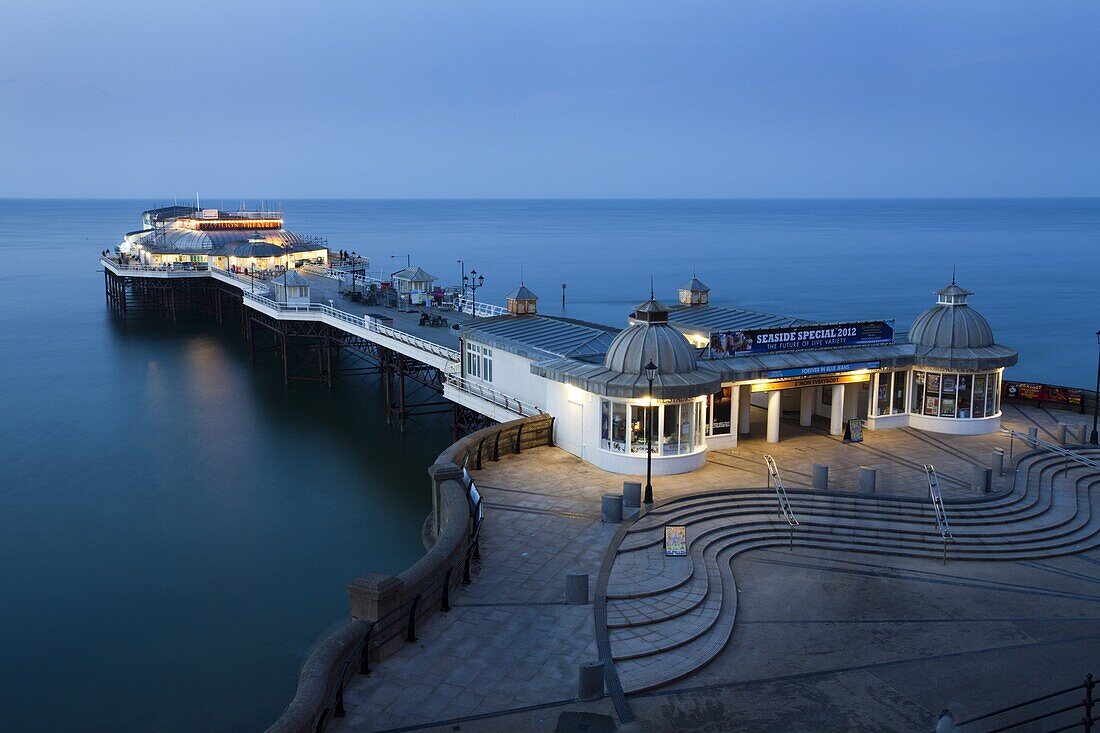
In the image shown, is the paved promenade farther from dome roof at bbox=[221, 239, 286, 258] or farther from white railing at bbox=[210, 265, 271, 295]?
dome roof at bbox=[221, 239, 286, 258]

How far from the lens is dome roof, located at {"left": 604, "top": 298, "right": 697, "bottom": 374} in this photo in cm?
2772

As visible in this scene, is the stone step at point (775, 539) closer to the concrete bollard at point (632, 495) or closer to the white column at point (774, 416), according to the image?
the concrete bollard at point (632, 495)

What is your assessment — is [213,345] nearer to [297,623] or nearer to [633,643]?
[297,623]

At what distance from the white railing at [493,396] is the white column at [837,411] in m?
9.70

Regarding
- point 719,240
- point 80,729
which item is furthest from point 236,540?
point 719,240

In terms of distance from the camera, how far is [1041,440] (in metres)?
30.9

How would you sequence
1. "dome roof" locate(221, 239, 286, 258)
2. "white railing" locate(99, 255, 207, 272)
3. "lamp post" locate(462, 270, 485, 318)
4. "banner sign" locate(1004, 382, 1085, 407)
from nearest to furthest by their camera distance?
"banner sign" locate(1004, 382, 1085, 407) → "lamp post" locate(462, 270, 485, 318) → "dome roof" locate(221, 239, 286, 258) → "white railing" locate(99, 255, 207, 272)

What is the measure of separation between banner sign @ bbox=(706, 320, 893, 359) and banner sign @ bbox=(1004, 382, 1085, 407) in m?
6.91

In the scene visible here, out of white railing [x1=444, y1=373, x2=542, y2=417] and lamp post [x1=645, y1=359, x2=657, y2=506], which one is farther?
white railing [x1=444, y1=373, x2=542, y2=417]

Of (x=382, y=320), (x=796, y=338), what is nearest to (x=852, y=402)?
(x=796, y=338)

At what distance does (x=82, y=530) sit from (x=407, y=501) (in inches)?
419

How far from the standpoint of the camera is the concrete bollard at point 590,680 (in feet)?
50.4

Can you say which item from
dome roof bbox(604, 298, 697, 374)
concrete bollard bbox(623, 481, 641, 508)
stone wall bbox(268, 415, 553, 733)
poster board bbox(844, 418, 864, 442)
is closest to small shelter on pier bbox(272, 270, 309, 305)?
dome roof bbox(604, 298, 697, 374)

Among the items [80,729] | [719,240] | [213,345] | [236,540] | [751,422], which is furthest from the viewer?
[719,240]
